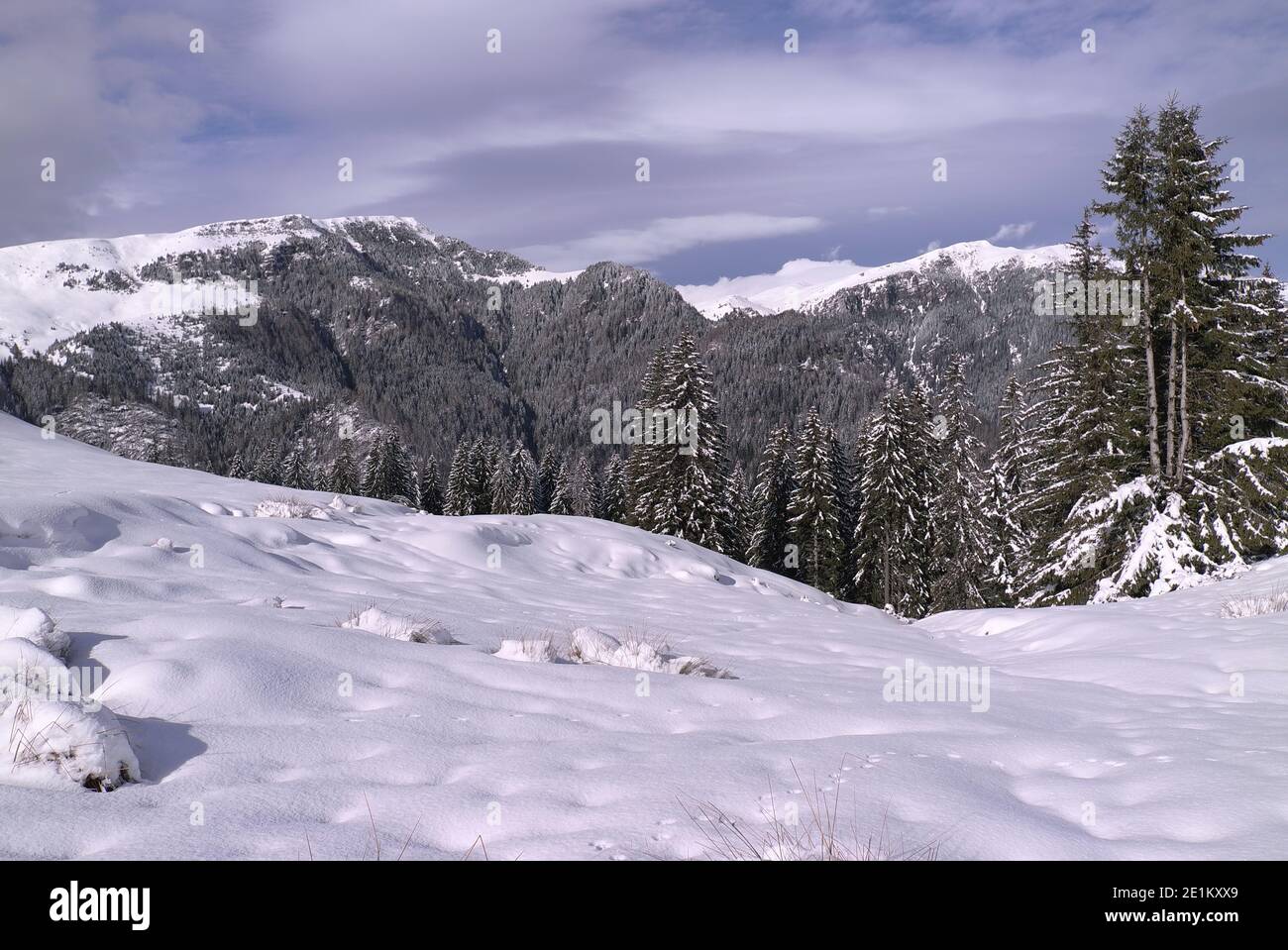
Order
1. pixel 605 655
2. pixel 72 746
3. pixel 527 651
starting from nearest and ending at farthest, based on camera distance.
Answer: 1. pixel 72 746
2. pixel 527 651
3. pixel 605 655

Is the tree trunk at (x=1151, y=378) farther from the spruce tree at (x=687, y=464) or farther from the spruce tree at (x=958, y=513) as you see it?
the spruce tree at (x=687, y=464)

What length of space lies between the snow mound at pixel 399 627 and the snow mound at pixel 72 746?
245 cm

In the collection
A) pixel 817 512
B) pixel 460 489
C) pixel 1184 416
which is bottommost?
pixel 817 512

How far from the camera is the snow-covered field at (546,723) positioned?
2.61 metres

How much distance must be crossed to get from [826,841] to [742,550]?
40.8m

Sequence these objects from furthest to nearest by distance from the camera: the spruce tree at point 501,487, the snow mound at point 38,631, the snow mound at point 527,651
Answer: the spruce tree at point 501,487 < the snow mound at point 527,651 < the snow mound at point 38,631

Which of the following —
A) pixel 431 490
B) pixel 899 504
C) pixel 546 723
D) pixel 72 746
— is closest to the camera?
pixel 72 746

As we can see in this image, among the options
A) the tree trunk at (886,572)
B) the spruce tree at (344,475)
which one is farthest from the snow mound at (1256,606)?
the spruce tree at (344,475)

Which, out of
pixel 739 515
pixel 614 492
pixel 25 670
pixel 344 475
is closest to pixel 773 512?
pixel 739 515

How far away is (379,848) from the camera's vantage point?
242 cm

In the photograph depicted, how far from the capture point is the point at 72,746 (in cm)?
274

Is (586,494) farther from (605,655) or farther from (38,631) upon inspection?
(38,631)

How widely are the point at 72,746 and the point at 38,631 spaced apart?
62.9 inches

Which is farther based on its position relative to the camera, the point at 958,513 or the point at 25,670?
the point at 958,513
